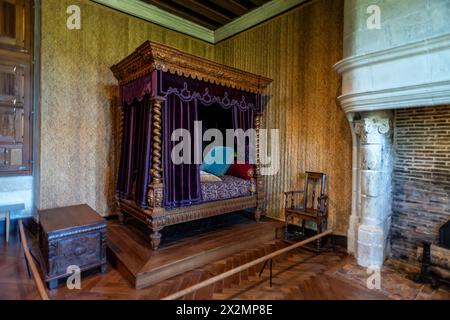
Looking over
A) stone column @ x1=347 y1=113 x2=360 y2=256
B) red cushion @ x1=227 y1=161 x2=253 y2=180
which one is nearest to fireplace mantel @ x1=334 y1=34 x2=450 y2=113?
stone column @ x1=347 y1=113 x2=360 y2=256

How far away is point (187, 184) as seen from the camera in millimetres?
3064

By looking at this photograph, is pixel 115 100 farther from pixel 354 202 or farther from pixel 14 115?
pixel 354 202

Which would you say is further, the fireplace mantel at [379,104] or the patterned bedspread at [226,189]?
the patterned bedspread at [226,189]

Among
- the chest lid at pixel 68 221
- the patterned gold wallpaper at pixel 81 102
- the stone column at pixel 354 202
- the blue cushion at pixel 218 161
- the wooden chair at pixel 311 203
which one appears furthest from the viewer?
the blue cushion at pixel 218 161

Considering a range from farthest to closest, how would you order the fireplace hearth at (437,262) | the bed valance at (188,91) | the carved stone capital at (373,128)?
the bed valance at (188,91) < the carved stone capital at (373,128) < the fireplace hearth at (437,262)

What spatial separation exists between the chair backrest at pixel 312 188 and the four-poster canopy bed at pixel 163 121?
998 mm

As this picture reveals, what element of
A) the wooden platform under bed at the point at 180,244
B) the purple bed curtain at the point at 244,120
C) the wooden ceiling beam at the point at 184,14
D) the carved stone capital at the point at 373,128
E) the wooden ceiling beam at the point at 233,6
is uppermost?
the wooden ceiling beam at the point at 184,14

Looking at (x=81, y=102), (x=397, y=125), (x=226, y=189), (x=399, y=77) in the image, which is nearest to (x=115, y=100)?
(x=81, y=102)

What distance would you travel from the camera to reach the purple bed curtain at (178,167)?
2885mm

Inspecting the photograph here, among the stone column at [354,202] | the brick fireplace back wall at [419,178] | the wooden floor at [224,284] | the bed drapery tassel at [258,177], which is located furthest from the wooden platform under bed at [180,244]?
the brick fireplace back wall at [419,178]

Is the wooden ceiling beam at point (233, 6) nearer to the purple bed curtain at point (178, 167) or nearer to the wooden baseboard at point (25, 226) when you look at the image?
the purple bed curtain at point (178, 167)

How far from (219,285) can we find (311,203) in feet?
6.38

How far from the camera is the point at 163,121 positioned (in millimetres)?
2859

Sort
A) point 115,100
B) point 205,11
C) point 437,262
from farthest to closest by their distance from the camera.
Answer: point 205,11 < point 115,100 < point 437,262
